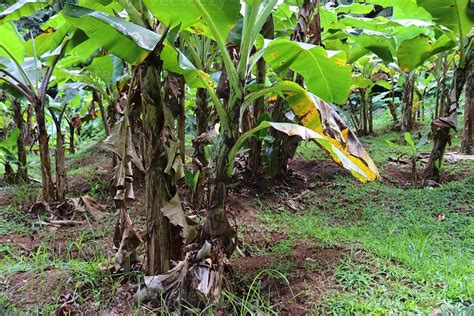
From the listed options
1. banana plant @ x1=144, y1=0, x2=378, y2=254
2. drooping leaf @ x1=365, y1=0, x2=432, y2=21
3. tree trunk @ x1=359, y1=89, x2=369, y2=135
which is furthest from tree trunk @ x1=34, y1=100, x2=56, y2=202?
tree trunk @ x1=359, y1=89, x2=369, y2=135

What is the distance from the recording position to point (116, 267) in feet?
4.95

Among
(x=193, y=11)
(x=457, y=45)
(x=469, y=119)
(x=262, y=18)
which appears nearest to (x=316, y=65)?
(x=262, y=18)

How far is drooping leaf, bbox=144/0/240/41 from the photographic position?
1204 millimetres

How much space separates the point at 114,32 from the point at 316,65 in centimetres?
86

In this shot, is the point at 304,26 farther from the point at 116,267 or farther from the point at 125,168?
the point at 116,267

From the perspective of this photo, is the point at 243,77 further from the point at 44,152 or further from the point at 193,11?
the point at 44,152

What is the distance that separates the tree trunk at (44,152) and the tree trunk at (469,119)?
3394mm

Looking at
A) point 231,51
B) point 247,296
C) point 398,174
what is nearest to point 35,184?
point 231,51

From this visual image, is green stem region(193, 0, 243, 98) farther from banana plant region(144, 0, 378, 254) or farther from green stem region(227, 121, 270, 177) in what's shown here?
green stem region(227, 121, 270, 177)

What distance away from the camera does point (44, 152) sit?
239 centimetres

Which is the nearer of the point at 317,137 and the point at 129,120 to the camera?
the point at 317,137

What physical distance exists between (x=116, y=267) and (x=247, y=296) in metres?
0.55

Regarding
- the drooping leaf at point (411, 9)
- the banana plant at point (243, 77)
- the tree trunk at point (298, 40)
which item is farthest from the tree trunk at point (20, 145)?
the drooping leaf at point (411, 9)

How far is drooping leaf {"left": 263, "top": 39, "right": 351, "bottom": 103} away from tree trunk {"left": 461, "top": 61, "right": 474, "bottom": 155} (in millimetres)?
2168
